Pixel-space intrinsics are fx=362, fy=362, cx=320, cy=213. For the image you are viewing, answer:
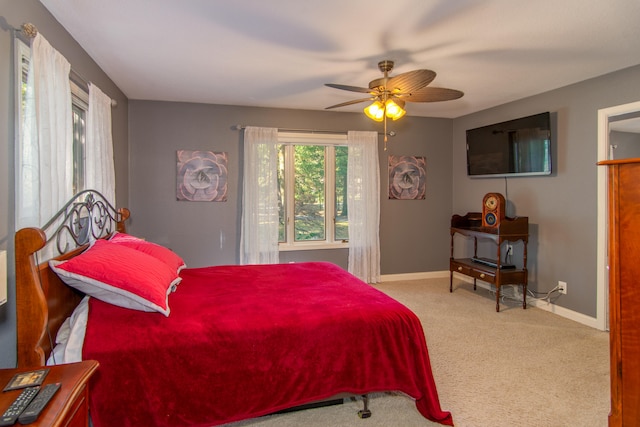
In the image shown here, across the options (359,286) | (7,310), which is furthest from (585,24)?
(7,310)

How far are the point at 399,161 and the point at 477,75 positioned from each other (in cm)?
184

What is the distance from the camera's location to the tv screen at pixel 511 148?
388cm

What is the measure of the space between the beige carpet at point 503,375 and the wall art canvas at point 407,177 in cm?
171

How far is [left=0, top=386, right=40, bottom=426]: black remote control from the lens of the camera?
898 millimetres

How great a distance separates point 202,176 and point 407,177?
2.79m

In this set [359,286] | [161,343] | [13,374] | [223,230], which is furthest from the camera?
[223,230]

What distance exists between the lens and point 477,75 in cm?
341

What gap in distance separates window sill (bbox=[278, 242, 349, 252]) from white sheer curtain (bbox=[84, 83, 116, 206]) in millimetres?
→ 2147

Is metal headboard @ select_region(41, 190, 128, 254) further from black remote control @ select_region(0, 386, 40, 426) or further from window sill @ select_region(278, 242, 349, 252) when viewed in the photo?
window sill @ select_region(278, 242, 349, 252)

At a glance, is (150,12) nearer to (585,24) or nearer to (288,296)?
(288,296)

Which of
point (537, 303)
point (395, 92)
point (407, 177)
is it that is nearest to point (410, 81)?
point (395, 92)

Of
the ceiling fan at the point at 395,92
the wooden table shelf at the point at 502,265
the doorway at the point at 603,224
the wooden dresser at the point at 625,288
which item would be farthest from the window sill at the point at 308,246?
the wooden dresser at the point at 625,288

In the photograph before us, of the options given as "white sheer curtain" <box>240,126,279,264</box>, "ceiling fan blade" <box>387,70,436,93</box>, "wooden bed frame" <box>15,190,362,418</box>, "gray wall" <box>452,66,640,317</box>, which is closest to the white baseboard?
"gray wall" <box>452,66,640,317</box>

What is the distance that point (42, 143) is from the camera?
1.86 metres
